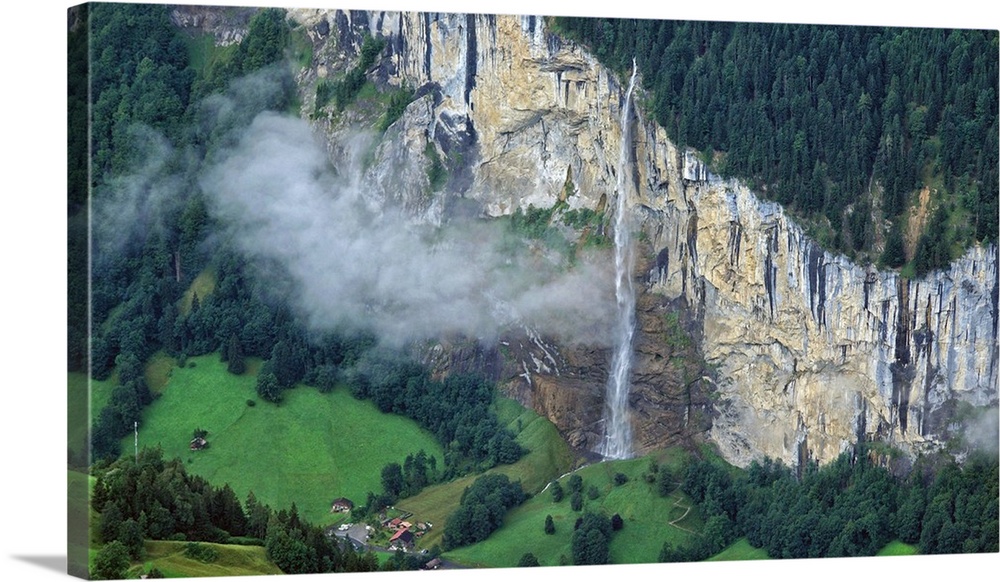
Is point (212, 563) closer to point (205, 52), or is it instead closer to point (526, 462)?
point (526, 462)

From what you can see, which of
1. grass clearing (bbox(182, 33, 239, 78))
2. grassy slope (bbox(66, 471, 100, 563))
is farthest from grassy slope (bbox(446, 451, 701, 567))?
grass clearing (bbox(182, 33, 239, 78))

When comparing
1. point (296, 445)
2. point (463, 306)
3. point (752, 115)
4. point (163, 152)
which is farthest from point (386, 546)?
point (752, 115)

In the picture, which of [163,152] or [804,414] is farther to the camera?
[804,414]

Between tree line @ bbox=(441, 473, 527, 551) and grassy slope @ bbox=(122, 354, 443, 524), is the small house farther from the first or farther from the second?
grassy slope @ bbox=(122, 354, 443, 524)

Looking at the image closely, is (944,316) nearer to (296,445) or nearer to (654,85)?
(654,85)

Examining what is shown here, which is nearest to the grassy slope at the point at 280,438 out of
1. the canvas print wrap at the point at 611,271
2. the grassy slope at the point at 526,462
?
the canvas print wrap at the point at 611,271

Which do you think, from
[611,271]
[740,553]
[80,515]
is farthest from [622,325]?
[80,515]
